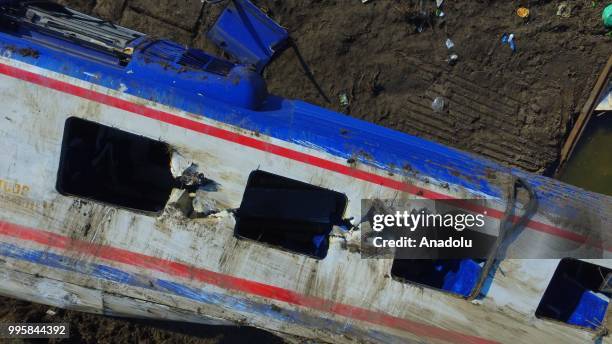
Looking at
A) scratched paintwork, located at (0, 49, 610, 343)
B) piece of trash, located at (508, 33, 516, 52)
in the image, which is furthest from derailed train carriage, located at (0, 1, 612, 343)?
piece of trash, located at (508, 33, 516, 52)

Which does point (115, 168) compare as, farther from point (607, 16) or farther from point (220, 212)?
point (607, 16)

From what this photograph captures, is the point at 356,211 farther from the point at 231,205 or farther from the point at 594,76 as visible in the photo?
the point at 594,76

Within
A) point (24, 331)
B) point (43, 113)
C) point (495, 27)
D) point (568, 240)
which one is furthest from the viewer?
point (495, 27)

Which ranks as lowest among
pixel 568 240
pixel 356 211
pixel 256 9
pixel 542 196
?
pixel 356 211

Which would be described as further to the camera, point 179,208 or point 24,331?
point 24,331

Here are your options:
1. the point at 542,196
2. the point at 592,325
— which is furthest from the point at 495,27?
the point at 592,325

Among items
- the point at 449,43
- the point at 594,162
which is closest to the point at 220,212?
the point at 449,43

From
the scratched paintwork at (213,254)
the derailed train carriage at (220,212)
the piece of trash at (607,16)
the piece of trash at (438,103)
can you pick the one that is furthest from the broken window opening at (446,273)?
the piece of trash at (607,16)
